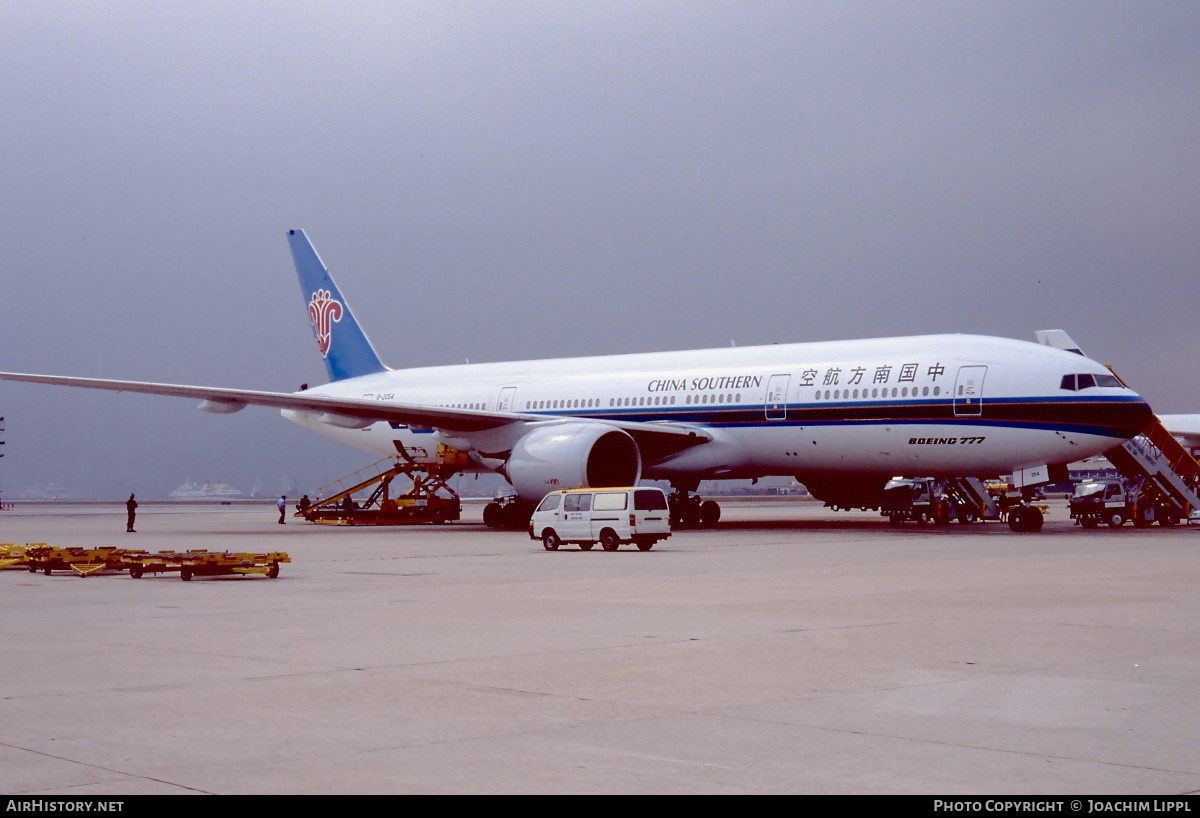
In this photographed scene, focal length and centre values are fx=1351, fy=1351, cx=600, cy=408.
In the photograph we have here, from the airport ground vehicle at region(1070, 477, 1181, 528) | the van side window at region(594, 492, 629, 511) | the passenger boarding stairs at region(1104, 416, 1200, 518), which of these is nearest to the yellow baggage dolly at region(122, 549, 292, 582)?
the van side window at region(594, 492, 629, 511)

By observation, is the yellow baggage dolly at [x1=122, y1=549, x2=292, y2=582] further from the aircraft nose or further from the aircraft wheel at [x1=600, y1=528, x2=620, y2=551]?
the aircraft nose

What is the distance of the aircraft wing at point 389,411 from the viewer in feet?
116

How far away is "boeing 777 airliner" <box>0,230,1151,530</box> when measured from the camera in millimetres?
30109

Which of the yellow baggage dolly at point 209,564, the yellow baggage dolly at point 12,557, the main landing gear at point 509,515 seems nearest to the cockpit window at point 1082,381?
the main landing gear at point 509,515

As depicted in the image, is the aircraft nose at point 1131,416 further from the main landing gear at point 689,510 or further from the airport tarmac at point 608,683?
the main landing gear at point 689,510

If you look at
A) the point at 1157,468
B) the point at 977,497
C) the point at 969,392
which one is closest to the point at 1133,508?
the point at 1157,468

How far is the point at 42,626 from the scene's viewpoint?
13.5 metres

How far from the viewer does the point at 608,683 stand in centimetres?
976

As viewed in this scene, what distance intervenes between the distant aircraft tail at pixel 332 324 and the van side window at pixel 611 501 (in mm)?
22625

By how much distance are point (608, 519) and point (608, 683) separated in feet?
52.9

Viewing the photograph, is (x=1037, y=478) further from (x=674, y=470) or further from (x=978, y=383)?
(x=674, y=470)
